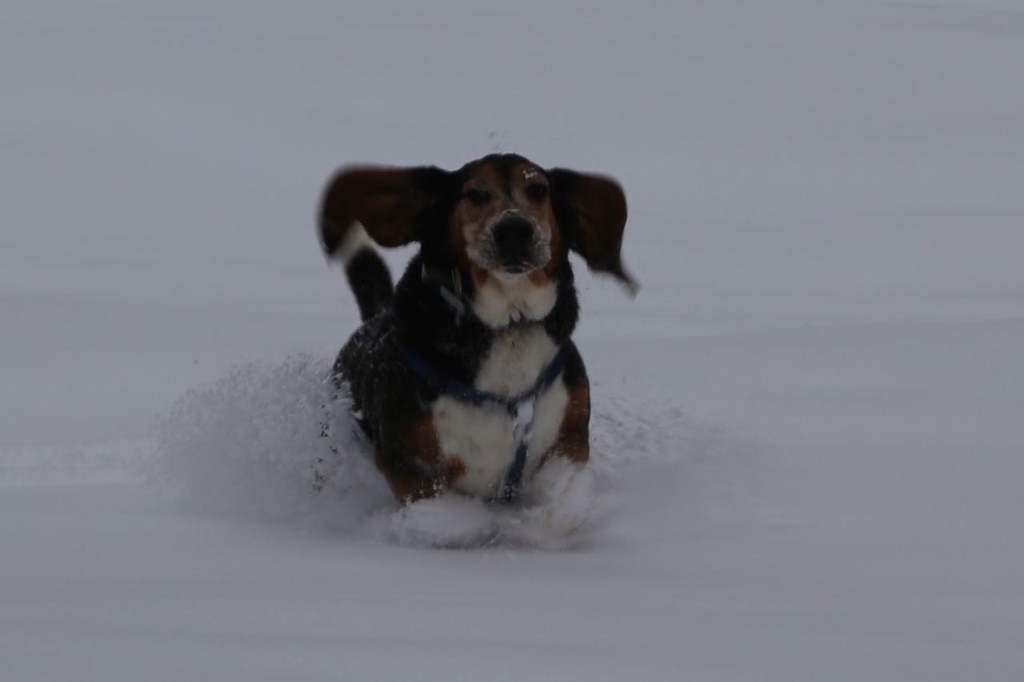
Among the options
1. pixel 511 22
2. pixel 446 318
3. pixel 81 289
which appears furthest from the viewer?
pixel 511 22

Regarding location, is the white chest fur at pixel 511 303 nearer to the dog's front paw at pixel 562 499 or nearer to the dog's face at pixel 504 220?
the dog's face at pixel 504 220

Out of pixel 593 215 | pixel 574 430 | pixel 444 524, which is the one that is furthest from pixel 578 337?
pixel 444 524

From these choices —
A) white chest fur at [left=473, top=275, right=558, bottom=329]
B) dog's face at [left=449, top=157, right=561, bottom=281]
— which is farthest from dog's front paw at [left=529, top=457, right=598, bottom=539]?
dog's face at [left=449, top=157, right=561, bottom=281]

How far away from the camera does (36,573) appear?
13.0 feet

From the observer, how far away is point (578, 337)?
8133 mm

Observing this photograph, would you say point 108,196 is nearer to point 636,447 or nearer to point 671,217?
point 671,217

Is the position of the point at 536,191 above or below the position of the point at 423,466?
above

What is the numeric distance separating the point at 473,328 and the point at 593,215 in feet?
1.49

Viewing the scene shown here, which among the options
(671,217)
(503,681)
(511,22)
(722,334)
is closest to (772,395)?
(722,334)

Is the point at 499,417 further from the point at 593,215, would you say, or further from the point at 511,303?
the point at 593,215

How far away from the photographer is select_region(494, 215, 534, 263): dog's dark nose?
14.8ft

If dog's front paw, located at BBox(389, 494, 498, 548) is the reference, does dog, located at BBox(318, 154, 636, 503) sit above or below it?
above

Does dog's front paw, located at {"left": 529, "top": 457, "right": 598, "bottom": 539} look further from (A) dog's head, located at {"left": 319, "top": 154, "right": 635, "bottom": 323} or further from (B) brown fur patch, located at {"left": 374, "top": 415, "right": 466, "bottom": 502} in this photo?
(A) dog's head, located at {"left": 319, "top": 154, "right": 635, "bottom": 323}

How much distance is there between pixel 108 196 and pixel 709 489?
700cm
